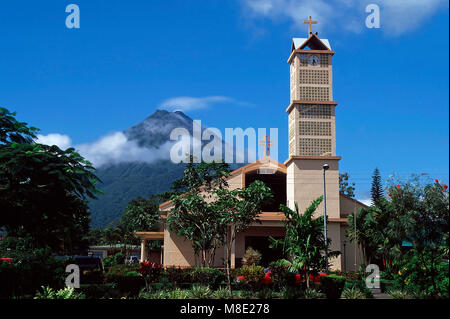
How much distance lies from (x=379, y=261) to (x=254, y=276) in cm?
1856

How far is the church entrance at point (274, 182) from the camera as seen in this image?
42.5 m

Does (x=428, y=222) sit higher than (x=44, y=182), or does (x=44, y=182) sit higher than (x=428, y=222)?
(x=44, y=182)

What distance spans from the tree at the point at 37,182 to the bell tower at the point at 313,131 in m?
21.3

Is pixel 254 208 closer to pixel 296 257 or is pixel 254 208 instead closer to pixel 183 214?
pixel 183 214

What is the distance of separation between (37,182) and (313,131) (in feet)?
79.4

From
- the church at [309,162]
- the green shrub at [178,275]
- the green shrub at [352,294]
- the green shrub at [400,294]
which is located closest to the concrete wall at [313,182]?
the church at [309,162]

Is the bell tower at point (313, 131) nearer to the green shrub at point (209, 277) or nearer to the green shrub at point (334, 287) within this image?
the green shrub at point (209, 277)

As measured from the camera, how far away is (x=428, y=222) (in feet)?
64.2

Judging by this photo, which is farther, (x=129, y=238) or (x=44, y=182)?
(x=129, y=238)

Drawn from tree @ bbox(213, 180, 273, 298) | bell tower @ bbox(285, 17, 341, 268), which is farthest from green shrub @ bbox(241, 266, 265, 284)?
bell tower @ bbox(285, 17, 341, 268)

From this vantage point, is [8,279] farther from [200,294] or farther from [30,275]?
[200,294]

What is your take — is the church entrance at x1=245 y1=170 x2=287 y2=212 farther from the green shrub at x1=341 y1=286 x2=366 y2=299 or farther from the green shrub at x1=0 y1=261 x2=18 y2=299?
the green shrub at x1=0 y1=261 x2=18 y2=299
